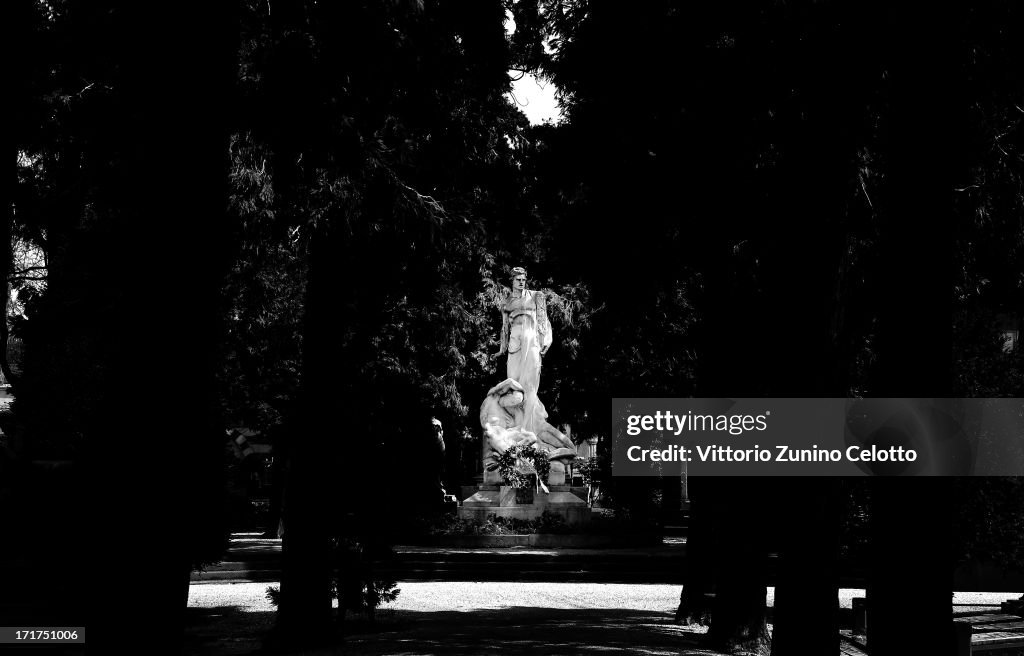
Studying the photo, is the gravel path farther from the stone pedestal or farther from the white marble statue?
the white marble statue

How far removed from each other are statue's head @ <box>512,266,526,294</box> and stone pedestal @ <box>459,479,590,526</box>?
6.04 metres

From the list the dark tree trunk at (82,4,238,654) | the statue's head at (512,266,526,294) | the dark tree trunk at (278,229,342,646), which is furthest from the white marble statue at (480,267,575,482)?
the dark tree trunk at (82,4,238,654)

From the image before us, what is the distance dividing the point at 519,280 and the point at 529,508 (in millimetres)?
6933

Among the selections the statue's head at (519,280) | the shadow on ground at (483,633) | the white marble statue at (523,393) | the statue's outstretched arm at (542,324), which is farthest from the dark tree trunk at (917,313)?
the statue's outstretched arm at (542,324)

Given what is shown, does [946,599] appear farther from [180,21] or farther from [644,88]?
[644,88]

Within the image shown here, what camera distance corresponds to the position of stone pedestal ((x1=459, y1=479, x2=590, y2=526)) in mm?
27469

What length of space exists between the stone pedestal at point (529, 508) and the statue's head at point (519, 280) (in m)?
6.04

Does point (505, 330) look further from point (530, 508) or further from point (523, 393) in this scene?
point (530, 508)

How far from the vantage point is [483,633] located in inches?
529

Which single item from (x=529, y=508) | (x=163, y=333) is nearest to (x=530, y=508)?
(x=529, y=508)

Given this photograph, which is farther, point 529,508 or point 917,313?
point 529,508

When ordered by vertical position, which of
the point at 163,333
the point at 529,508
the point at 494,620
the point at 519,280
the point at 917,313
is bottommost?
the point at 494,620

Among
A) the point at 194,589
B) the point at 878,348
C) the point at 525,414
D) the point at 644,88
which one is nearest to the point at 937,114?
the point at 878,348

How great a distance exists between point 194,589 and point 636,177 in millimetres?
11677
